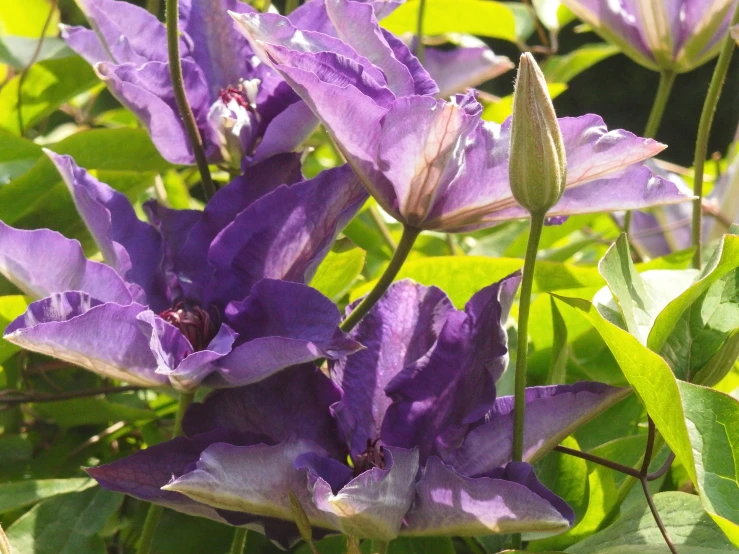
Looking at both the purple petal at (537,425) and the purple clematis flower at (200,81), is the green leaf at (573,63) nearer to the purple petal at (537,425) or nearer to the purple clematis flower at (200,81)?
the purple clematis flower at (200,81)

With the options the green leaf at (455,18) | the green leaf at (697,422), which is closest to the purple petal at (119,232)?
the green leaf at (697,422)

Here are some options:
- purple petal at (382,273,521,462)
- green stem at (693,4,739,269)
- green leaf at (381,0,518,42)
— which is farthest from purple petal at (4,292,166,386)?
green leaf at (381,0,518,42)

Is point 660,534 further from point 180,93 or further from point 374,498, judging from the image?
point 180,93

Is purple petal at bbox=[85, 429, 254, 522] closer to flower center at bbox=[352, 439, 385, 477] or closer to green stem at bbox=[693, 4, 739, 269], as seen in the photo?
flower center at bbox=[352, 439, 385, 477]

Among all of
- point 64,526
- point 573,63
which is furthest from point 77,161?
point 573,63

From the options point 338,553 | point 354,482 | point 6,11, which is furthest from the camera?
point 6,11

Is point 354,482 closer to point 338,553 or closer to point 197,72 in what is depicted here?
point 338,553

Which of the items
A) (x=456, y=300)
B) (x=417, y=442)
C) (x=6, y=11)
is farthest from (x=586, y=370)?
(x=6, y=11)
